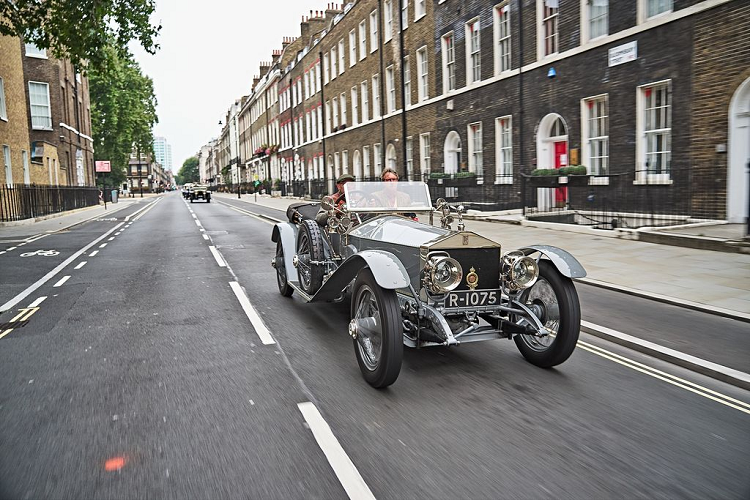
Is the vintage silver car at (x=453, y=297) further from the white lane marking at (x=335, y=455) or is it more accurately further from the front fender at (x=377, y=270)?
the white lane marking at (x=335, y=455)

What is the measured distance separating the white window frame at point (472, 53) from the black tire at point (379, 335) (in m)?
19.1

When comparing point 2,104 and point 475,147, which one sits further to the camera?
point 2,104

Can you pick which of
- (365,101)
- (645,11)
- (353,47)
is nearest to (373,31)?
(353,47)

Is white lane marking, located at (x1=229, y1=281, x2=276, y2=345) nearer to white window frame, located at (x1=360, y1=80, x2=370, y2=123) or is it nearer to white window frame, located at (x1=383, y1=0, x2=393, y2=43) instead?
white window frame, located at (x1=383, y1=0, x2=393, y2=43)

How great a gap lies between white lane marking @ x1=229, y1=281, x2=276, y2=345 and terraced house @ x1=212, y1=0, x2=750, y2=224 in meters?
9.36

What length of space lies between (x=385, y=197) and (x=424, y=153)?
2142cm

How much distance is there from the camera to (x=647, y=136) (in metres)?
14.6

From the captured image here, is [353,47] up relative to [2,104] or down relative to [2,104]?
up

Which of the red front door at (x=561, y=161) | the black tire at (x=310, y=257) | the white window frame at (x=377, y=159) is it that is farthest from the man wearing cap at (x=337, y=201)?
the white window frame at (x=377, y=159)

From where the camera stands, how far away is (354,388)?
4477mm

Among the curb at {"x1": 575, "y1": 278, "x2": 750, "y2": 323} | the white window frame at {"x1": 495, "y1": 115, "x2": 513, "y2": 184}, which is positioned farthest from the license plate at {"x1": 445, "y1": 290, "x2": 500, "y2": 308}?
the white window frame at {"x1": 495, "y1": 115, "x2": 513, "y2": 184}

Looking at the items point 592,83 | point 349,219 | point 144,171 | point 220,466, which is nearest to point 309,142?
point 592,83

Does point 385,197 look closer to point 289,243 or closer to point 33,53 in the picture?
point 289,243

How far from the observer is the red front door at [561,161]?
Answer: 1709 centimetres
